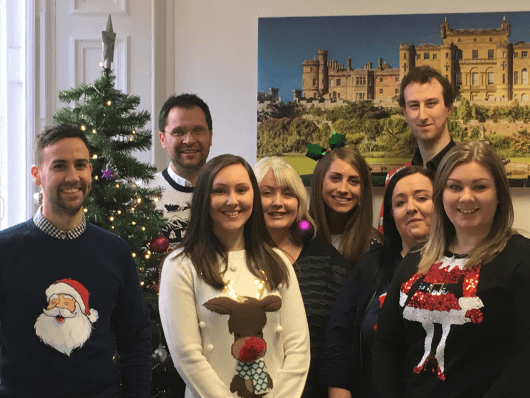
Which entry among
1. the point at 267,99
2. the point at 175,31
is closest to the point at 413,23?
the point at 267,99

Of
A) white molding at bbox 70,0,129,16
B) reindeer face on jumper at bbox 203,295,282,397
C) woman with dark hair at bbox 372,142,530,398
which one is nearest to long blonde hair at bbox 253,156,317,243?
reindeer face on jumper at bbox 203,295,282,397

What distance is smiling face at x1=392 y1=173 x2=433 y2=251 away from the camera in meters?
2.52

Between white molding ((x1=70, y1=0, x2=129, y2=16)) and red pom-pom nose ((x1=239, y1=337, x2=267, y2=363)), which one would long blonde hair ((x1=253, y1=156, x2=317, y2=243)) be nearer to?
red pom-pom nose ((x1=239, y1=337, x2=267, y2=363))

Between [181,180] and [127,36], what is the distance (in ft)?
5.05

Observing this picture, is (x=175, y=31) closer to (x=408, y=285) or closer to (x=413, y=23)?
(x=413, y=23)

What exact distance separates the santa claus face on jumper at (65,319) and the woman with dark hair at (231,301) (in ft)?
1.03

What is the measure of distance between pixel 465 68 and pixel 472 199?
7.60ft

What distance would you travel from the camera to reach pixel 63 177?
2.12m

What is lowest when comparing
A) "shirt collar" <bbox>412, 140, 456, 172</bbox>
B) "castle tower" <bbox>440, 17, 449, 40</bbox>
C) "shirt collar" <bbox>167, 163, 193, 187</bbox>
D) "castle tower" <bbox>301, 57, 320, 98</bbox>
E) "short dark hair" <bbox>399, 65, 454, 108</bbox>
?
"shirt collar" <bbox>167, 163, 193, 187</bbox>

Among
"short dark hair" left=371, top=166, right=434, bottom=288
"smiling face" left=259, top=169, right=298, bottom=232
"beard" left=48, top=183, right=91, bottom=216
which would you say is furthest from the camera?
"smiling face" left=259, top=169, right=298, bottom=232

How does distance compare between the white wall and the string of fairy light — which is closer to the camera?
the string of fairy light

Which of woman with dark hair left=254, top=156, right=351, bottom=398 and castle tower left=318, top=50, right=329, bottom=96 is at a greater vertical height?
castle tower left=318, top=50, right=329, bottom=96

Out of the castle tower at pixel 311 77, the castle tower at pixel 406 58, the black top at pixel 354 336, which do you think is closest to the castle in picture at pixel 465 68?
the castle tower at pixel 406 58

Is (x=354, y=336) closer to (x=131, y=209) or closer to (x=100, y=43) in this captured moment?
(x=131, y=209)
